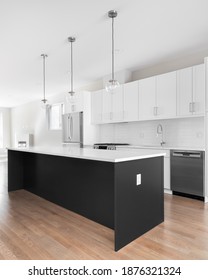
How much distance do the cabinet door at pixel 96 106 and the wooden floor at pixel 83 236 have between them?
2948mm

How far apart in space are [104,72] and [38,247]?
444 centimetres

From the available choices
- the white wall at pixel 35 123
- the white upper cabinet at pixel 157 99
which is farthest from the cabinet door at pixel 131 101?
the white wall at pixel 35 123

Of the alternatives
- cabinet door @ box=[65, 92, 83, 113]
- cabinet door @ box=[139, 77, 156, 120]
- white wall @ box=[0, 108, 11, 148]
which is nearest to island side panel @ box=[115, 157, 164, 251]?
cabinet door @ box=[139, 77, 156, 120]

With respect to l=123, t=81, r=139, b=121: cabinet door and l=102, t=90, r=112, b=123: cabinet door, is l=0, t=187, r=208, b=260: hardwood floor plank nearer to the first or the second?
l=123, t=81, r=139, b=121: cabinet door

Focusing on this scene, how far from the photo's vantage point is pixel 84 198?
9.80 ft

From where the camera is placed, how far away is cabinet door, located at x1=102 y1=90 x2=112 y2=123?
213 inches

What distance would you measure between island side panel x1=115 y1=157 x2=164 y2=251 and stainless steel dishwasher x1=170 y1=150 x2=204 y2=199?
131 centimetres

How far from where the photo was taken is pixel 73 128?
6.05 meters

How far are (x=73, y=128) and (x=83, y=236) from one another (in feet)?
13.1

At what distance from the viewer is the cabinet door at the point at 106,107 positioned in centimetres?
542

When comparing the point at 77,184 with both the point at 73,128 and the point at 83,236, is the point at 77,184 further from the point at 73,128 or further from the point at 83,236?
the point at 73,128

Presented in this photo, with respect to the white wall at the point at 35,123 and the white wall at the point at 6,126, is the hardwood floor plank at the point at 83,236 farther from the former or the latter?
the white wall at the point at 6,126

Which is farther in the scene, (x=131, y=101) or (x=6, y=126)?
(x=6, y=126)

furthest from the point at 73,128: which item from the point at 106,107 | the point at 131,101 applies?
the point at 131,101
